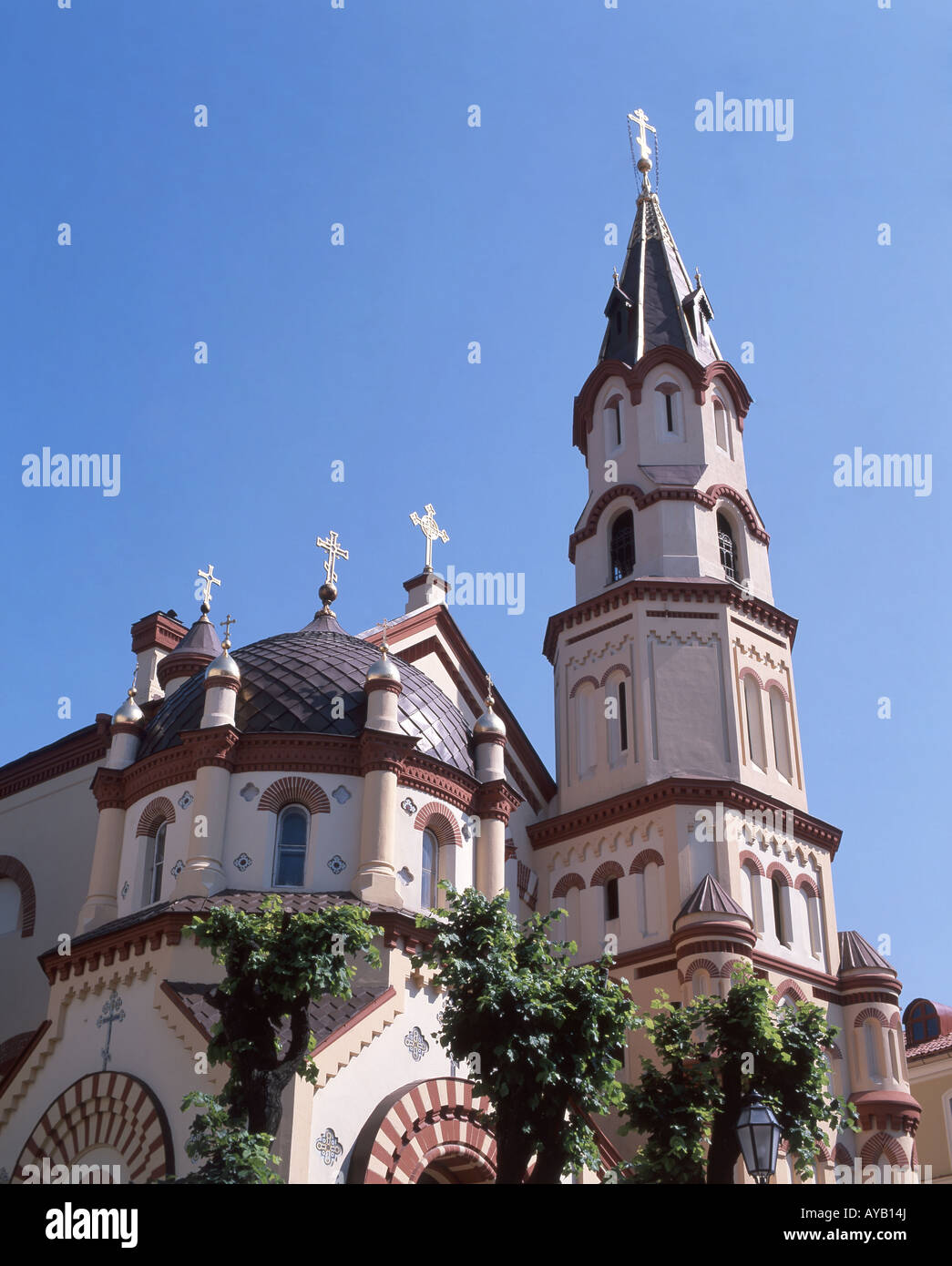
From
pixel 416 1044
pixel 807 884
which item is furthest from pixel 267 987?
pixel 807 884

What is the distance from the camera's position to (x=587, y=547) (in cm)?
3747

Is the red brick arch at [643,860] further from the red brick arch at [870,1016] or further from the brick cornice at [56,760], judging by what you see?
the brick cornice at [56,760]

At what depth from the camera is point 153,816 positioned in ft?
90.2

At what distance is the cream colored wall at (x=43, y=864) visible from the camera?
114 feet

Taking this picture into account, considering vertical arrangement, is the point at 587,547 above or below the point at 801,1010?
above

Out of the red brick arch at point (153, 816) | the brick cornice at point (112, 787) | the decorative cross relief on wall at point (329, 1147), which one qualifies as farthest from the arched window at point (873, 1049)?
the brick cornice at point (112, 787)

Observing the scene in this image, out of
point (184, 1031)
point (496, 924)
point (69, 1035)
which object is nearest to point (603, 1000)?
point (496, 924)

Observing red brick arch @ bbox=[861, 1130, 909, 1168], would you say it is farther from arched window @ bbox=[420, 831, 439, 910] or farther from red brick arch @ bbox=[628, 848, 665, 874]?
arched window @ bbox=[420, 831, 439, 910]

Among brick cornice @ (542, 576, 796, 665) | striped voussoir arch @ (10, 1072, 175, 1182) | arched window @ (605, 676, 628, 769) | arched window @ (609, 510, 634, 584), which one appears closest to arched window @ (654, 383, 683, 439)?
arched window @ (609, 510, 634, 584)

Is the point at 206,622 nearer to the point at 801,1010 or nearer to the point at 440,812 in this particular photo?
the point at 440,812

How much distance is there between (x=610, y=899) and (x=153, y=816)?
34.5 feet

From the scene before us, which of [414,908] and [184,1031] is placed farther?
[414,908]

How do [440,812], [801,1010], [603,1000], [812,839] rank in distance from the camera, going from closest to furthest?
1. [603,1000]
2. [801,1010]
3. [440,812]
4. [812,839]
